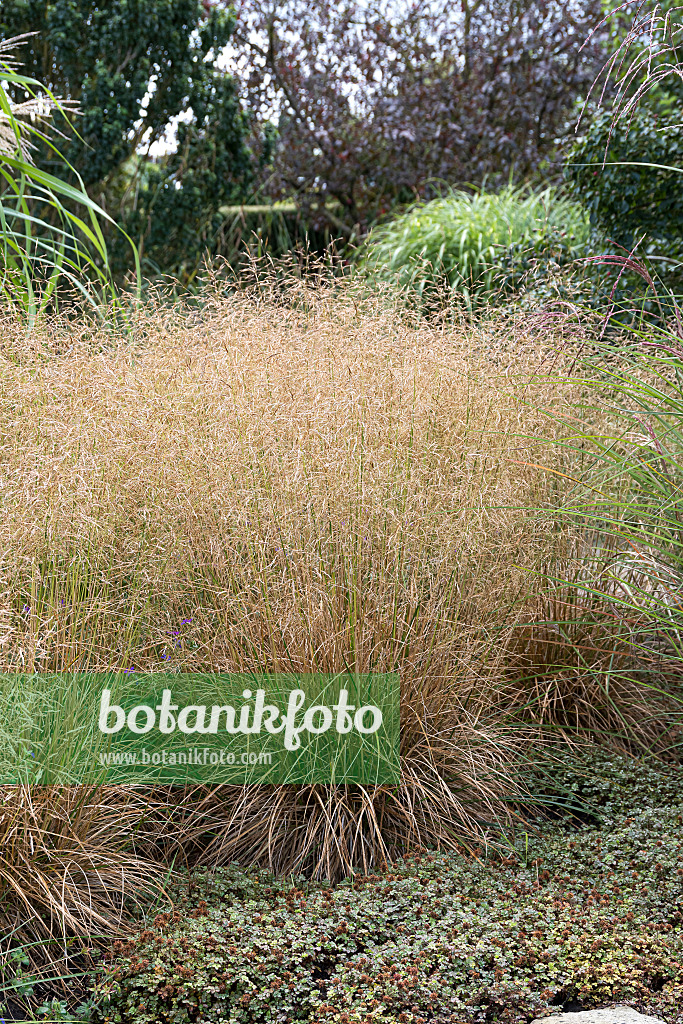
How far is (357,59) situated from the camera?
33.7 feet

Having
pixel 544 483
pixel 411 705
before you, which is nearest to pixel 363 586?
pixel 411 705

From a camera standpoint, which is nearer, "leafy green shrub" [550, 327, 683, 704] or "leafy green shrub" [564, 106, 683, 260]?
"leafy green shrub" [550, 327, 683, 704]

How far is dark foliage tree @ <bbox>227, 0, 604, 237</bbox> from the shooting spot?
390 inches

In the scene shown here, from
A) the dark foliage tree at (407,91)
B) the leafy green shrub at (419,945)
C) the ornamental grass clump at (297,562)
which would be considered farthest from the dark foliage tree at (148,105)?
the leafy green shrub at (419,945)

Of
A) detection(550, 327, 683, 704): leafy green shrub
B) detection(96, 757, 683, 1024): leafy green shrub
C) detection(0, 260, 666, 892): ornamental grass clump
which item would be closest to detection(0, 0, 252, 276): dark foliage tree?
detection(0, 260, 666, 892): ornamental grass clump

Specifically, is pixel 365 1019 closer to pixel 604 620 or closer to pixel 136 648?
pixel 136 648

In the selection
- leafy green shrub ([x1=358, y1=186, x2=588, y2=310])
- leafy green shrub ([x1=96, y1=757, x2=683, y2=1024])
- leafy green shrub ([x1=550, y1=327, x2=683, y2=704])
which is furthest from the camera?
leafy green shrub ([x1=358, y1=186, x2=588, y2=310])

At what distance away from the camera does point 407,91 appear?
32.7 ft

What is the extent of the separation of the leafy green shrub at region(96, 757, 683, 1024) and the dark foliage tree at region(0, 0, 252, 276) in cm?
748

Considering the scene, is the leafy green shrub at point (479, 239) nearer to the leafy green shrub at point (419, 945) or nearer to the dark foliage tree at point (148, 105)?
the dark foliage tree at point (148, 105)

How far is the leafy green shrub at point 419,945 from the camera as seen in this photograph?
2.12 m

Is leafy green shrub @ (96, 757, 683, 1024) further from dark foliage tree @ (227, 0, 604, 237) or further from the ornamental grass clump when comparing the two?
dark foliage tree @ (227, 0, 604, 237)

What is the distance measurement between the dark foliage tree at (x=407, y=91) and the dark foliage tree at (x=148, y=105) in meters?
1.12

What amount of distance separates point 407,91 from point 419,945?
9.57 m
